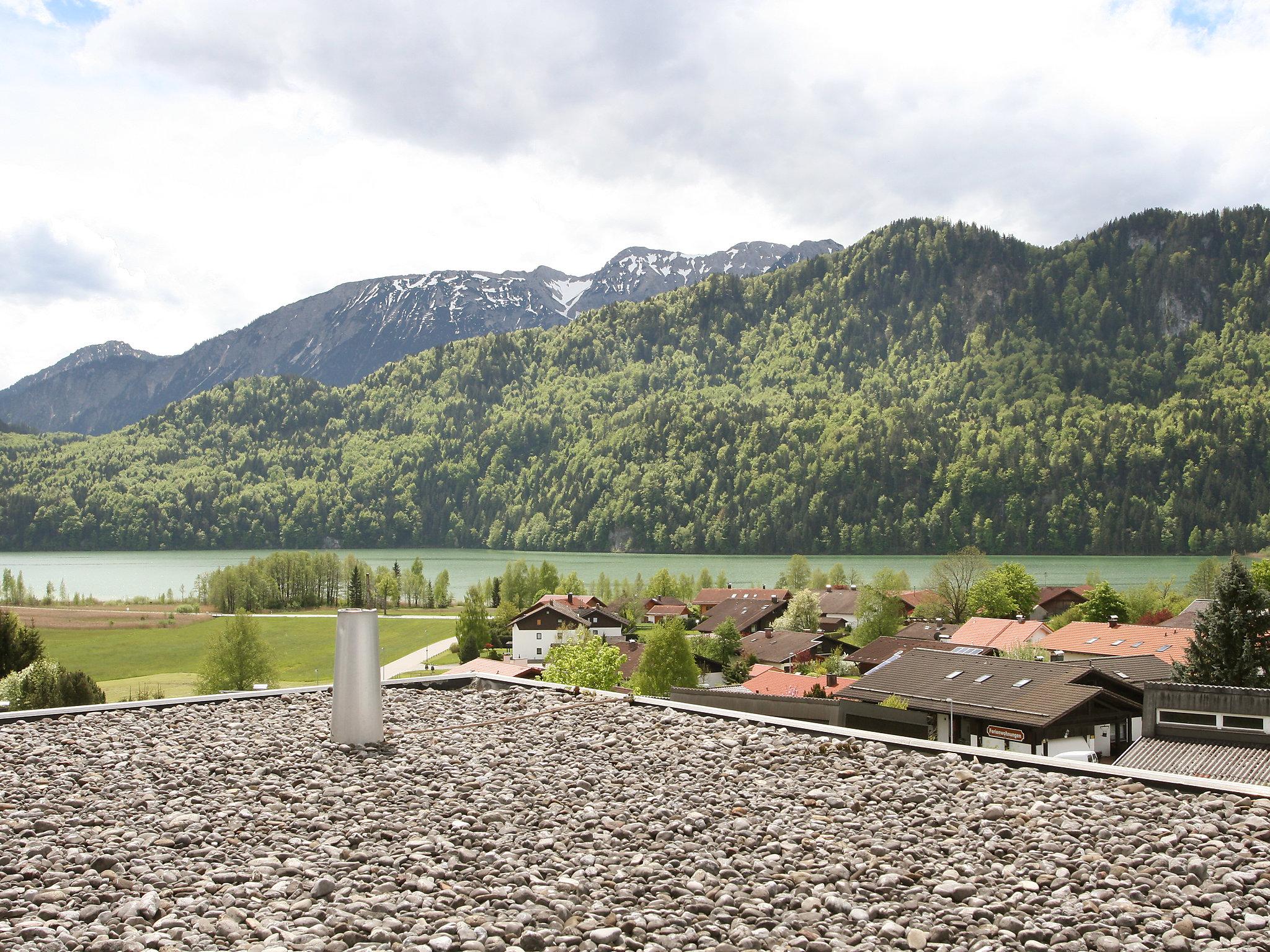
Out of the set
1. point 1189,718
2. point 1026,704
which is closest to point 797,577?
point 1026,704

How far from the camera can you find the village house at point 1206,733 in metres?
15.5

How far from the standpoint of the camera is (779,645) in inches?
2299

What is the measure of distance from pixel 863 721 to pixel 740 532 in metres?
176

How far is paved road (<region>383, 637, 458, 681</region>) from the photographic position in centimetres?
5281

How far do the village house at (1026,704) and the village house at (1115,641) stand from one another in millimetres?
16846

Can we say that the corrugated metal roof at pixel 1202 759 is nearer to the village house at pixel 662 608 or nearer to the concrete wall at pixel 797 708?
the concrete wall at pixel 797 708

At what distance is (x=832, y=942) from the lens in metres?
4.54

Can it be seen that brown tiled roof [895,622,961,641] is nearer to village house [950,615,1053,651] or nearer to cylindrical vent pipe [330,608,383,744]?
village house [950,615,1053,651]

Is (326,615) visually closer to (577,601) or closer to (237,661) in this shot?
(577,601)

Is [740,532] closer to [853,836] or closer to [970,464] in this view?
[970,464]

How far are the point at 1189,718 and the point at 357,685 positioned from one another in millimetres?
17219

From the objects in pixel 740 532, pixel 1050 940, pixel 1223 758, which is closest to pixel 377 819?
pixel 1050 940

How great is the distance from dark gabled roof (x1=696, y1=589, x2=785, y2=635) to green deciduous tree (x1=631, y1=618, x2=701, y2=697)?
2701cm

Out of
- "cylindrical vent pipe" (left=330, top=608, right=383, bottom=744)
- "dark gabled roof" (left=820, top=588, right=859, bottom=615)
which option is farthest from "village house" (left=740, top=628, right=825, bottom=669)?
"cylindrical vent pipe" (left=330, top=608, right=383, bottom=744)
